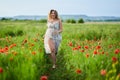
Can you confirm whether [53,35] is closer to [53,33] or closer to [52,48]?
[53,33]

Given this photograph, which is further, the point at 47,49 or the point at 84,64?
the point at 47,49

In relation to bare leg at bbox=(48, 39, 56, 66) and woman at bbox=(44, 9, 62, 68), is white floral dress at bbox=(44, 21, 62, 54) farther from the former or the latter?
bare leg at bbox=(48, 39, 56, 66)

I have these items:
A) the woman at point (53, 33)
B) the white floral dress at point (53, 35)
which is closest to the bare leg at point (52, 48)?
the woman at point (53, 33)

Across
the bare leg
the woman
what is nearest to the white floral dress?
the woman

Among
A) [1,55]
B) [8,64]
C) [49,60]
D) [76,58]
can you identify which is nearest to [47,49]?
[49,60]

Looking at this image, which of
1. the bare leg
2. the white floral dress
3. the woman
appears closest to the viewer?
the bare leg

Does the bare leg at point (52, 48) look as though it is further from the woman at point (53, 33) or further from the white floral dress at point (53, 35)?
the white floral dress at point (53, 35)

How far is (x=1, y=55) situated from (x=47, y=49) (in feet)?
8.58

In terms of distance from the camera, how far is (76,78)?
684 centimetres

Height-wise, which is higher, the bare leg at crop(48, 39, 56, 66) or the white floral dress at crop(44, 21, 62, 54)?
the white floral dress at crop(44, 21, 62, 54)

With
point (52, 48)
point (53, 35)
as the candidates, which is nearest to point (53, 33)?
point (53, 35)

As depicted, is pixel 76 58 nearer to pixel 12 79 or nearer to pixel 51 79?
pixel 51 79

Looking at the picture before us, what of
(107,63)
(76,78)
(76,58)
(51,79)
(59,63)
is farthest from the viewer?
(59,63)

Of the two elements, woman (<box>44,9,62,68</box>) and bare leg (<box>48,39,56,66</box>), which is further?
woman (<box>44,9,62,68</box>)
